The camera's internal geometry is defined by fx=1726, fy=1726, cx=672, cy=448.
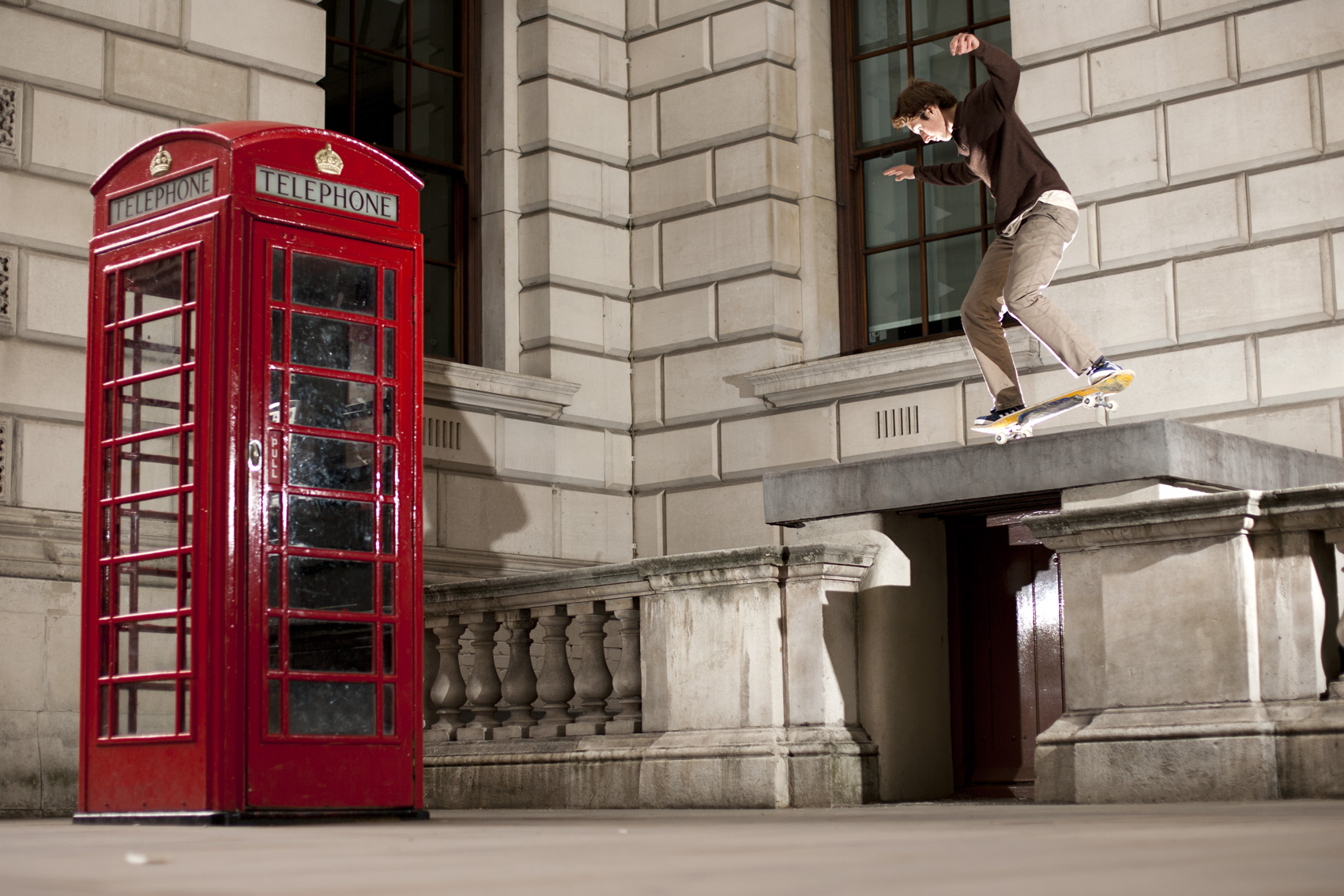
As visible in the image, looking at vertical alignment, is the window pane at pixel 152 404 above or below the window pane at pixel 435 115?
below

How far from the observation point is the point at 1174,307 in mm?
10906

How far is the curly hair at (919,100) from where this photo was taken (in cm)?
710

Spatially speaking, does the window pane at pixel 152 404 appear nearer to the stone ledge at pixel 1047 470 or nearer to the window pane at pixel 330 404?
the window pane at pixel 330 404

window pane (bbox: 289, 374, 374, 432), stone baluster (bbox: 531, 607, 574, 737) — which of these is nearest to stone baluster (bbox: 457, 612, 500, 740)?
stone baluster (bbox: 531, 607, 574, 737)

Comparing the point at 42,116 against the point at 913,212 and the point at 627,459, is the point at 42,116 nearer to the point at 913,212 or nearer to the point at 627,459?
the point at 627,459

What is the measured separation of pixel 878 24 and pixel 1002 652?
6.70 metres

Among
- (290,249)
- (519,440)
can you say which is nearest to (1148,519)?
(290,249)

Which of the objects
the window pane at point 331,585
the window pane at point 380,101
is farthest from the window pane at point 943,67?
the window pane at point 331,585

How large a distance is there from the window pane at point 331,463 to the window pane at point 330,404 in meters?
0.06

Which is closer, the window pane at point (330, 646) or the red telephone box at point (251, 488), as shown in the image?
the red telephone box at point (251, 488)

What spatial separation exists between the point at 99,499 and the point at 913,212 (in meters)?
7.48

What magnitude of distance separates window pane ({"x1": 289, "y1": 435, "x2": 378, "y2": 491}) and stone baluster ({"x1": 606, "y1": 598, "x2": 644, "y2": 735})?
169 centimetres

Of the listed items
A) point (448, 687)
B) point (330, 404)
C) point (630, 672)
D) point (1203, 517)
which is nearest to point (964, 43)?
point (1203, 517)

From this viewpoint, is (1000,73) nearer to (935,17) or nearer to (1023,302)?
(1023,302)
